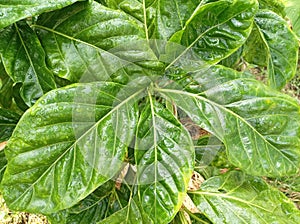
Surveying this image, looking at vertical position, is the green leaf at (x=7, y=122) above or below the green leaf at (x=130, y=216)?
above

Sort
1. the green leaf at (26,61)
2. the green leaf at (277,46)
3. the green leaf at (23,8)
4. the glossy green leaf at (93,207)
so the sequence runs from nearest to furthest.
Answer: the green leaf at (23,8)
the green leaf at (26,61)
the green leaf at (277,46)
the glossy green leaf at (93,207)

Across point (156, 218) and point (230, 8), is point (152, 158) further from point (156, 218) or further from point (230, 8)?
point (230, 8)

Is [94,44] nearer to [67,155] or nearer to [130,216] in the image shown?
[67,155]

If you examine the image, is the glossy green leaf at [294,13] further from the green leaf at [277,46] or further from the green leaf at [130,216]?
the green leaf at [130,216]

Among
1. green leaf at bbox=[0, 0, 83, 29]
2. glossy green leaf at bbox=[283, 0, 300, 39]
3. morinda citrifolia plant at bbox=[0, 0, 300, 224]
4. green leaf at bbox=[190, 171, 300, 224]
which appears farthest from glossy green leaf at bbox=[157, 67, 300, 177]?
glossy green leaf at bbox=[283, 0, 300, 39]

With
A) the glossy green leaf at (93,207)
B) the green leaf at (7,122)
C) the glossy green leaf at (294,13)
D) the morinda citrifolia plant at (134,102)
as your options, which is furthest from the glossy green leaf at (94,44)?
the glossy green leaf at (294,13)

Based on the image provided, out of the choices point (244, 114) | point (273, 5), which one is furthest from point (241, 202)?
point (273, 5)

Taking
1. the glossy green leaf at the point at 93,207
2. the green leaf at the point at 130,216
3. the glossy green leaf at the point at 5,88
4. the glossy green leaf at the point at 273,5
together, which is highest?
the glossy green leaf at the point at 273,5

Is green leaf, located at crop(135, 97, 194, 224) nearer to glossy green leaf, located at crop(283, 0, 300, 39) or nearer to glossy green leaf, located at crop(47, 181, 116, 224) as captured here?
glossy green leaf, located at crop(47, 181, 116, 224)

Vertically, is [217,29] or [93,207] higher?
[217,29]
